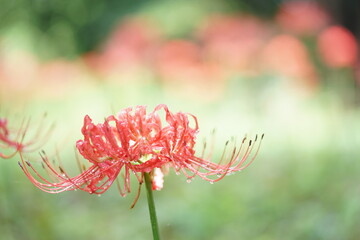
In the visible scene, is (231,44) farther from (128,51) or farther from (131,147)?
(131,147)

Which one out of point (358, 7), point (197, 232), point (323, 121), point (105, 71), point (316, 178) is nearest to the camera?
point (197, 232)

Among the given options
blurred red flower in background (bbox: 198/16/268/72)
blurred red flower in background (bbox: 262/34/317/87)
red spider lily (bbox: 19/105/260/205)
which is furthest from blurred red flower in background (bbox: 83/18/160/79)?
red spider lily (bbox: 19/105/260/205)

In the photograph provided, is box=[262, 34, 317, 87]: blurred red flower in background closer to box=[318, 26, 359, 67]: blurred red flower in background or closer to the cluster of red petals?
box=[318, 26, 359, 67]: blurred red flower in background

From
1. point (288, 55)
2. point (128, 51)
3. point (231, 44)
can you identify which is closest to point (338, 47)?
point (288, 55)

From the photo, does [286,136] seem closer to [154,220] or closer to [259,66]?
[259,66]

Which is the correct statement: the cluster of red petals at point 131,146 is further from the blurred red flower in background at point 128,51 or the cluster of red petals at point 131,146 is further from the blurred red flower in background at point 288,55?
the blurred red flower in background at point 128,51

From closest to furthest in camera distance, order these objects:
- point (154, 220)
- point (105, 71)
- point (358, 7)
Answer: point (154, 220) → point (105, 71) → point (358, 7)

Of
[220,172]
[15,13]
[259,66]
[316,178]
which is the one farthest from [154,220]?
[259,66]

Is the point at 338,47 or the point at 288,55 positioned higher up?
the point at 288,55
